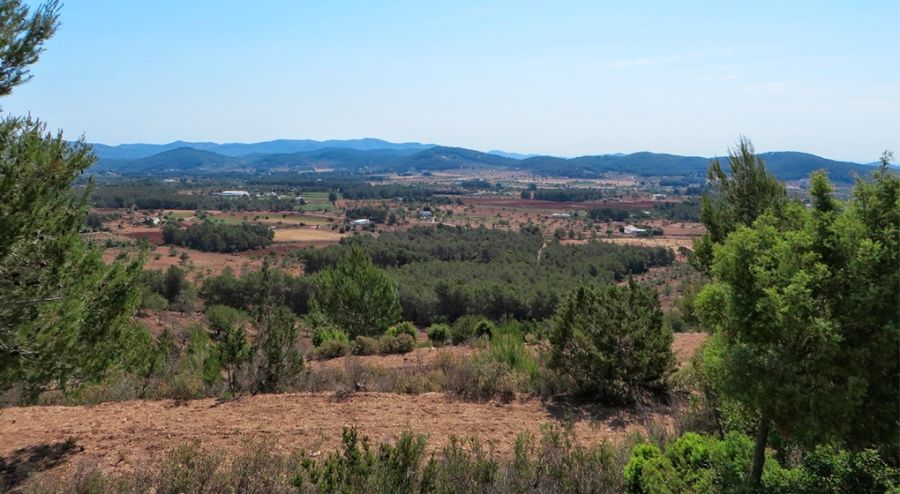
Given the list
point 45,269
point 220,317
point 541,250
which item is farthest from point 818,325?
point 541,250

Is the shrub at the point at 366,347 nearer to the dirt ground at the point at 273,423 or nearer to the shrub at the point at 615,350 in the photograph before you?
the dirt ground at the point at 273,423

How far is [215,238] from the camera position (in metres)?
70.7

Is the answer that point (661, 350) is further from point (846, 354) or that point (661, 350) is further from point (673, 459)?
point (846, 354)

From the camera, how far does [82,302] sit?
19.6 feet

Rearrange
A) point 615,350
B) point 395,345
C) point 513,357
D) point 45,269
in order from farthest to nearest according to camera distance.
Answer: point 395,345
point 513,357
point 615,350
point 45,269

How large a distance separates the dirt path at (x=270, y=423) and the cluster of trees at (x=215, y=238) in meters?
67.4

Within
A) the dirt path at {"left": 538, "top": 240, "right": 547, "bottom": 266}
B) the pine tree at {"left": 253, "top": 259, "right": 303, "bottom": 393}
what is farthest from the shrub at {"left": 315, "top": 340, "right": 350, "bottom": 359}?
the dirt path at {"left": 538, "top": 240, "right": 547, "bottom": 266}

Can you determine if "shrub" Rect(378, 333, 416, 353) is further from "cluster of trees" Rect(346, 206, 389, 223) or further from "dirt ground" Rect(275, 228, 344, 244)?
"cluster of trees" Rect(346, 206, 389, 223)

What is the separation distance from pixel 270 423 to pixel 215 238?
7001cm

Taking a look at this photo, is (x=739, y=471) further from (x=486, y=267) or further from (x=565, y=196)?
(x=565, y=196)

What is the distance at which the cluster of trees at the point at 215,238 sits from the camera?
70.3 metres

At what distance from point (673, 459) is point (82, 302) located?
636 centimetres

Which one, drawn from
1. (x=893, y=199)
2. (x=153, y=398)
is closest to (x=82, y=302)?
(x=153, y=398)

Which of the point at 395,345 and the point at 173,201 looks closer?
the point at 395,345
